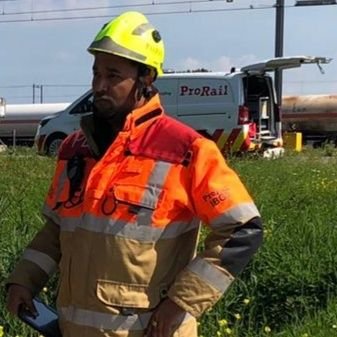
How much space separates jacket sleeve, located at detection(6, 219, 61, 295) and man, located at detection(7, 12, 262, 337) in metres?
0.22

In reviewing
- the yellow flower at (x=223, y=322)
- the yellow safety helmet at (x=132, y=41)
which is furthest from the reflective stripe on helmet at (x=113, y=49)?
the yellow flower at (x=223, y=322)

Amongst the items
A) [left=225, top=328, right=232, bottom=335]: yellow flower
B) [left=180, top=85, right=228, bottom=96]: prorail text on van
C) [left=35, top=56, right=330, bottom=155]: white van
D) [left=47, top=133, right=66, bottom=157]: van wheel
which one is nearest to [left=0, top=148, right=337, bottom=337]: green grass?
[left=225, top=328, right=232, bottom=335]: yellow flower

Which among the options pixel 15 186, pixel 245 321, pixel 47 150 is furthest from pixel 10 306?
pixel 47 150

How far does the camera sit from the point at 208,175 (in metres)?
2.76

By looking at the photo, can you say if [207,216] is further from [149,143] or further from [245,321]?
[245,321]

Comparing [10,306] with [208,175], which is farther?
[10,306]

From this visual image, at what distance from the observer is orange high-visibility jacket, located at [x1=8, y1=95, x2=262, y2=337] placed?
2740 millimetres

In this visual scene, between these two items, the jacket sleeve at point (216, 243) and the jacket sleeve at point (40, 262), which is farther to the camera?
the jacket sleeve at point (40, 262)

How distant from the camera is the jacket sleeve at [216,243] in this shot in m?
2.73

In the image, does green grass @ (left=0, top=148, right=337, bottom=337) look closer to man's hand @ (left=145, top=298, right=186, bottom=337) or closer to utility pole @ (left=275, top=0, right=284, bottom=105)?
man's hand @ (left=145, top=298, right=186, bottom=337)

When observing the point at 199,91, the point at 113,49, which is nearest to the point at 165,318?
the point at 113,49

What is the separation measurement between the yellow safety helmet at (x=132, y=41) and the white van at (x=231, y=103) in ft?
43.6

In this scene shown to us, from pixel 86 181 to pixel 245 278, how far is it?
117 inches

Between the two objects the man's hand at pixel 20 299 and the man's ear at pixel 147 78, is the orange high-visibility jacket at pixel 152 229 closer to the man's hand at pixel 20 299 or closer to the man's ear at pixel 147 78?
the man's ear at pixel 147 78
